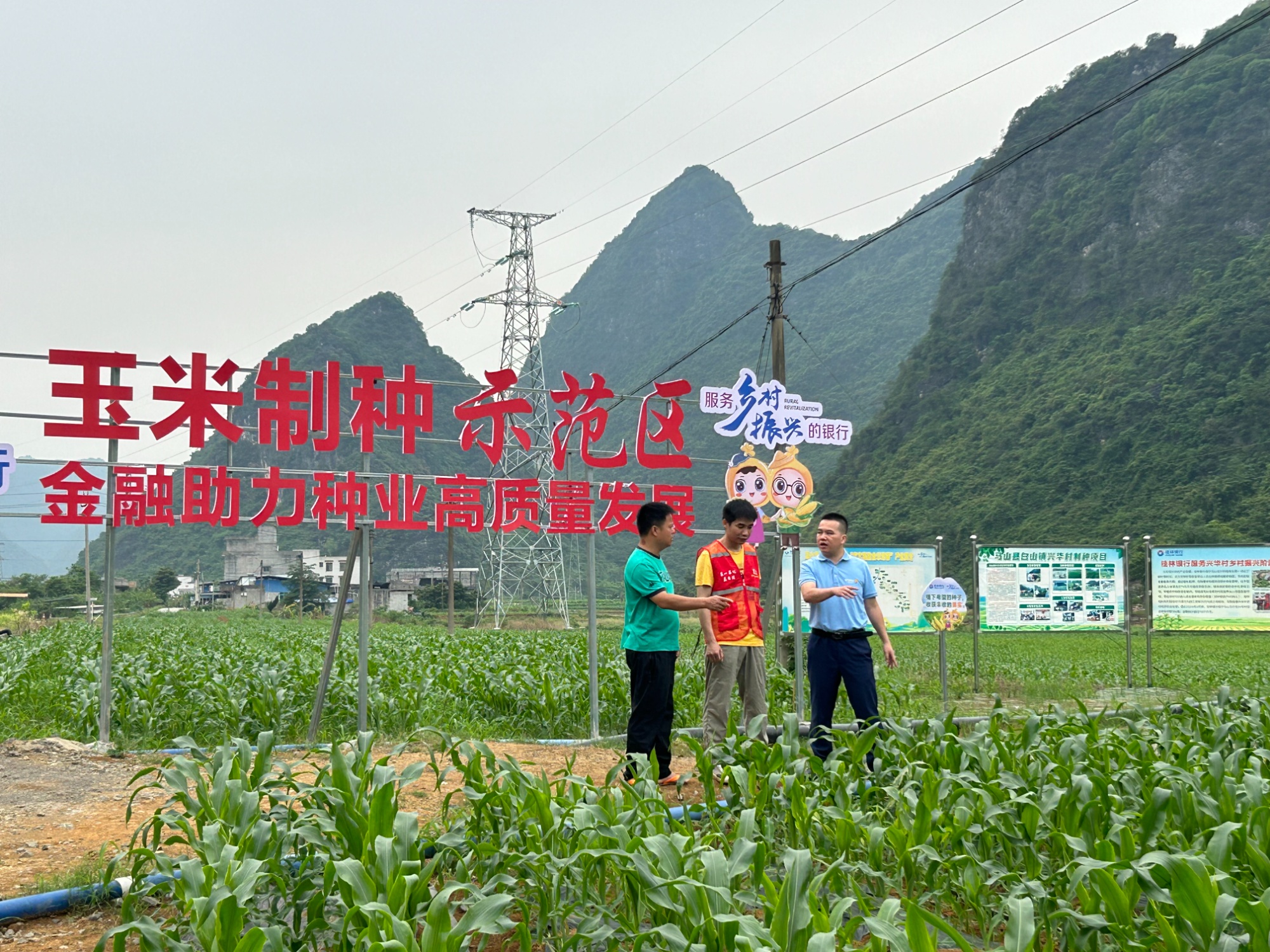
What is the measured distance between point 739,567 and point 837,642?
0.75 m

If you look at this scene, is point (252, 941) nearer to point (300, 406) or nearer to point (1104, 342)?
point (300, 406)

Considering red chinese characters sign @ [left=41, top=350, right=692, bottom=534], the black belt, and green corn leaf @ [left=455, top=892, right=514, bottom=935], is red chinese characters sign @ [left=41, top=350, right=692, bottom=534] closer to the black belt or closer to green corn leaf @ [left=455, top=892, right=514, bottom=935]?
the black belt

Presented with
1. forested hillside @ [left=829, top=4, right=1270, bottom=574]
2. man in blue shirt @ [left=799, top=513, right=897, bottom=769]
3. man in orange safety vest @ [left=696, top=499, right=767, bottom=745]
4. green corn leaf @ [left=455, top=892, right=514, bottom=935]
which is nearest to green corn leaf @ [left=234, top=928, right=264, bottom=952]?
green corn leaf @ [left=455, top=892, right=514, bottom=935]

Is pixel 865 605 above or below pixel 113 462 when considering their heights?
below

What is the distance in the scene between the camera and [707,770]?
480cm

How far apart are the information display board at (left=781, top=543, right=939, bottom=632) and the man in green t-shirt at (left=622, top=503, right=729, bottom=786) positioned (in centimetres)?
494

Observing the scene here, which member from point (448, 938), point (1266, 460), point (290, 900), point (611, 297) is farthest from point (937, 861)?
point (611, 297)

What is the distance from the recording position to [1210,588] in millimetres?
11695

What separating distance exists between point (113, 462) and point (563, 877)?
15.5ft

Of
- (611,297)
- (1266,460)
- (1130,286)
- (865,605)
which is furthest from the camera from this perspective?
(611,297)

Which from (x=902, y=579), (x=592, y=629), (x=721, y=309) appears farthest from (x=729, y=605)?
(x=721, y=309)

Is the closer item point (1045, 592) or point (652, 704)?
point (652, 704)

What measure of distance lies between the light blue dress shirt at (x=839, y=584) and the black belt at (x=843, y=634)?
0.02 m

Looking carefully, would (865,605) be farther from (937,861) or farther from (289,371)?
(289,371)
